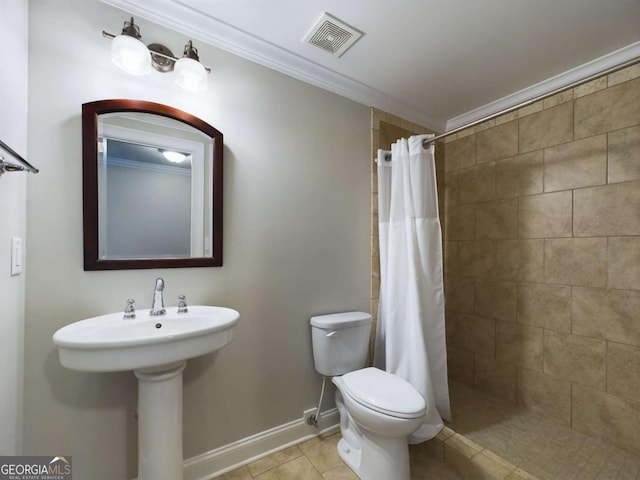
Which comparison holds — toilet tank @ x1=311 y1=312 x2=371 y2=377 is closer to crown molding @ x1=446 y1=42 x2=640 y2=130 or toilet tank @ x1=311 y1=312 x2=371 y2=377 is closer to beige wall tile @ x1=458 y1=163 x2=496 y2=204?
beige wall tile @ x1=458 y1=163 x2=496 y2=204

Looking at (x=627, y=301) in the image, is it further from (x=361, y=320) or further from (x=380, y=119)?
(x=380, y=119)

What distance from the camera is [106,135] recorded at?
1177 millimetres

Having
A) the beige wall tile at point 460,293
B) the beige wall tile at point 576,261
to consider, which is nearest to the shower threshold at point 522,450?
the beige wall tile at point 460,293

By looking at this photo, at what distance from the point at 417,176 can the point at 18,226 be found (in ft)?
6.05

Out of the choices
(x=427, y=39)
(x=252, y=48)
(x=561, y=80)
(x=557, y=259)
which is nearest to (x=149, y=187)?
(x=252, y=48)

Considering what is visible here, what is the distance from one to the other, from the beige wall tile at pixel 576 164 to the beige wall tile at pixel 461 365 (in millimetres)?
1387

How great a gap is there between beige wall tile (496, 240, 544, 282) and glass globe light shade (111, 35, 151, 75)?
2413mm

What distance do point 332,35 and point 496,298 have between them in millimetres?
2081

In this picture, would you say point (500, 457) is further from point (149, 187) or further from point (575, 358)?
point (149, 187)

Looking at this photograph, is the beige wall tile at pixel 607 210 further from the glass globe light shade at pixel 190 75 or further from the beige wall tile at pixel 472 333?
the glass globe light shade at pixel 190 75

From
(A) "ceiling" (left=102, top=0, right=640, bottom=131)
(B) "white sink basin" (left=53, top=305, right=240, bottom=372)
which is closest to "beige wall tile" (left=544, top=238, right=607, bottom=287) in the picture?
(A) "ceiling" (left=102, top=0, right=640, bottom=131)

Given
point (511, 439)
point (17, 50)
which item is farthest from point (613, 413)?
point (17, 50)

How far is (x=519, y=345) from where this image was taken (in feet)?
6.34

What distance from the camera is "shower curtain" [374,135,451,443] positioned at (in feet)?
5.19
